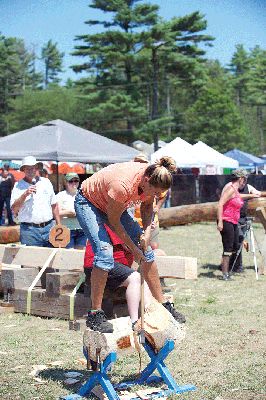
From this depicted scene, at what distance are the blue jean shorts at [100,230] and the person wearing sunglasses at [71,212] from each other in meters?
4.41

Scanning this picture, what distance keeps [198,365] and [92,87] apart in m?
45.0

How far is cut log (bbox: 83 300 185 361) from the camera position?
16.3 ft

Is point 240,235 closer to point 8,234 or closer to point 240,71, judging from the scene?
point 8,234

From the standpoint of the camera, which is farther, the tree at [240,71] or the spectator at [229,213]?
the tree at [240,71]

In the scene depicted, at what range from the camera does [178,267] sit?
7715mm

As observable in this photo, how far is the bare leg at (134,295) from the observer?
5632 mm

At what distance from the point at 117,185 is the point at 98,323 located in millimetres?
1053

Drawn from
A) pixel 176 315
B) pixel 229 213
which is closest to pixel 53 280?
pixel 176 315

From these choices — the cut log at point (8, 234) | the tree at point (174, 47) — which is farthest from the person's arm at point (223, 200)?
the tree at point (174, 47)

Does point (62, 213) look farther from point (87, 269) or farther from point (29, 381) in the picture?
point (29, 381)

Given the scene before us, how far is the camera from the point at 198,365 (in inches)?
233

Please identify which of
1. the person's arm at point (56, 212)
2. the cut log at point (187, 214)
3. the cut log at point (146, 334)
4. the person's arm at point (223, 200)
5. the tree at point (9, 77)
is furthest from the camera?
the tree at point (9, 77)

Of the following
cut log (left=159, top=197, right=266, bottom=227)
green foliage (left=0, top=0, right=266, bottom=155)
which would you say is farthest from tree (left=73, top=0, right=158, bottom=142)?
cut log (left=159, top=197, right=266, bottom=227)

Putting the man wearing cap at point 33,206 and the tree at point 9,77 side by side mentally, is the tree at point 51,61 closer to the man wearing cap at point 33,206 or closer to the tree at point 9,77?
the tree at point 9,77
